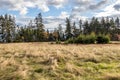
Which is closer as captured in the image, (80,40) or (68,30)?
(80,40)

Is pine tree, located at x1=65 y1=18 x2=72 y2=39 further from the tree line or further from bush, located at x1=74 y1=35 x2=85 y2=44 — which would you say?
bush, located at x1=74 y1=35 x2=85 y2=44

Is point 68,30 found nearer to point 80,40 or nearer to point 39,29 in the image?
point 39,29

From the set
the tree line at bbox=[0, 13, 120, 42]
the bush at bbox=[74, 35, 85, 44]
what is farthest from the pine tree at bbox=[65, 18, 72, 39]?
the bush at bbox=[74, 35, 85, 44]

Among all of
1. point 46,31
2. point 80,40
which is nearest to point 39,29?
point 46,31

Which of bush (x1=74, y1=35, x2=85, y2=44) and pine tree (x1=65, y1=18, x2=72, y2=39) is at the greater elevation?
pine tree (x1=65, y1=18, x2=72, y2=39)

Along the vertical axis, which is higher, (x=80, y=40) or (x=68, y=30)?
(x=68, y=30)

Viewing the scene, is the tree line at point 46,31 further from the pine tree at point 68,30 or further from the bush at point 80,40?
the bush at point 80,40

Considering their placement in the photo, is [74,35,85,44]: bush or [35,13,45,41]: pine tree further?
[35,13,45,41]: pine tree

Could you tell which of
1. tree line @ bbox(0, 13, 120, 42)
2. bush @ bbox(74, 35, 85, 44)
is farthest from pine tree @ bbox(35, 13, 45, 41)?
bush @ bbox(74, 35, 85, 44)

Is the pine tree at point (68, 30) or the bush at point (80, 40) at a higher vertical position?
the pine tree at point (68, 30)

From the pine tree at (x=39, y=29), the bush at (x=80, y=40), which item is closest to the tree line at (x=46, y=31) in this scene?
the pine tree at (x=39, y=29)

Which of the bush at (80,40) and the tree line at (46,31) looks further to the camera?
the tree line at (46,31)

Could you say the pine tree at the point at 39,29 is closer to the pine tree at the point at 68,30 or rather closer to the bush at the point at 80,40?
the pine tree at the point at 68,30

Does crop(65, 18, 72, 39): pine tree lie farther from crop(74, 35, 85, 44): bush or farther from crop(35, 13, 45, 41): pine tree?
crop(74, 35, 85, 44): bush
